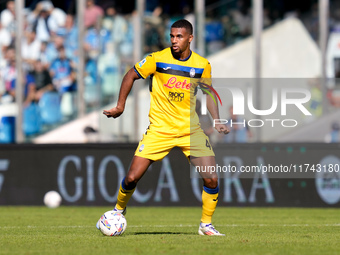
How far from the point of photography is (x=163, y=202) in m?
13.7

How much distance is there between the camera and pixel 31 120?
1587 cm

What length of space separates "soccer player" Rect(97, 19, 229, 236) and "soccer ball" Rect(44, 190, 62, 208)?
5.58 m

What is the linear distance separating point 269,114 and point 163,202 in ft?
9.25

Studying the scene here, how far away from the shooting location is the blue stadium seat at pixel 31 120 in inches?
622

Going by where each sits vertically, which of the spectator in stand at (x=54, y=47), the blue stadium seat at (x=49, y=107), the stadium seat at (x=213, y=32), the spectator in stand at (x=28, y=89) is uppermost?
the stadium seat at (x=213, y=32)

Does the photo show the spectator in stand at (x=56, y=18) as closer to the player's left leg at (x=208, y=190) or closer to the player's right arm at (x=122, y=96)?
the player's right arm at (x=122, y=96)

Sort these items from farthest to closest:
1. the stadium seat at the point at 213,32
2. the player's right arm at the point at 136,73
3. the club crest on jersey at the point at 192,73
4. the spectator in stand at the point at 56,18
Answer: the spectator in stand at the point at 56,18, the stadium seat at the point at 213,32, the club crest on jersey at the point at 192,73, the player's right arm at the point at 136,73

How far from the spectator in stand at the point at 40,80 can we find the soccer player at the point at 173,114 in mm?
8360

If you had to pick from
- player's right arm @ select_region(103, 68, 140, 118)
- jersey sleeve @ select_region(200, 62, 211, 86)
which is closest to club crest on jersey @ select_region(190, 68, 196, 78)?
jersey sleeve @ select_region(200, 62, 211, 86)

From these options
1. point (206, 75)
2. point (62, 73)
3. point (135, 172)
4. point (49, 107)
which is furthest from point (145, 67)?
point (62, 73)

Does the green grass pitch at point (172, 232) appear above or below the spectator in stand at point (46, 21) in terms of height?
below

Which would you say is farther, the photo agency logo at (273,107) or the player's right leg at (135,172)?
the photo agency logo at (273,107)

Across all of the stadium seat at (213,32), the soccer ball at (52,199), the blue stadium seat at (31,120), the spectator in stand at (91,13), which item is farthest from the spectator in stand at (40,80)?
the stadium seat at (213,32)

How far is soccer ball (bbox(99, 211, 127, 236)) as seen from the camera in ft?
26.1
